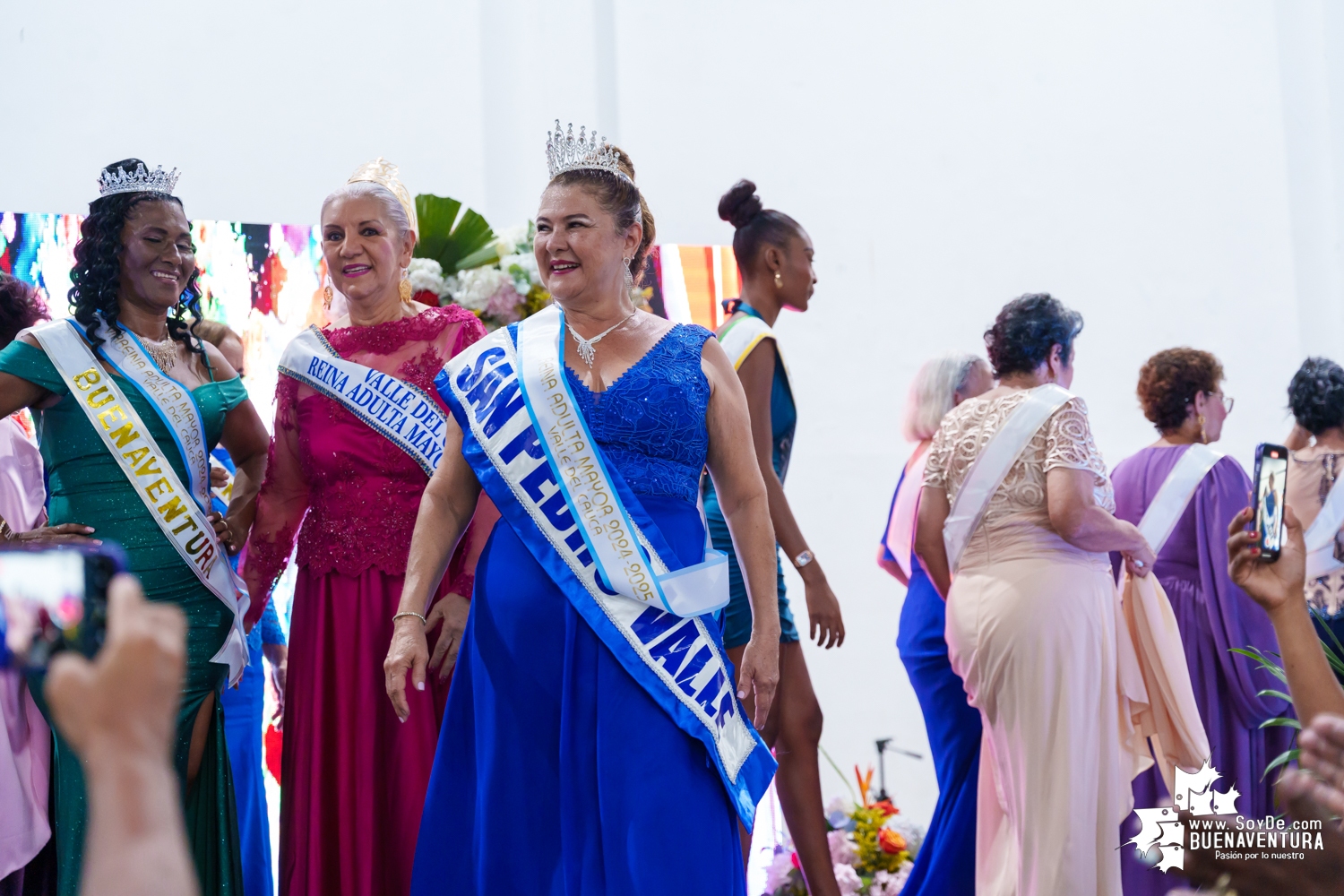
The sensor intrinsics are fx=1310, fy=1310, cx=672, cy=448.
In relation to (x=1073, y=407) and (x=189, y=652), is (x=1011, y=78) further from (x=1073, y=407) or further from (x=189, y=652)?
(x=189, y=652)

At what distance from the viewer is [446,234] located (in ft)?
11.5

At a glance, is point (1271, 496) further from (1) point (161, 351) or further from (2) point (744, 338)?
(1) point (161, 351)

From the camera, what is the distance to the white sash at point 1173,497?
13.0ft

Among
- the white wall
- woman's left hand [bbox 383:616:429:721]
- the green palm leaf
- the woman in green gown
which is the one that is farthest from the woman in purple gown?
the woman in green gown

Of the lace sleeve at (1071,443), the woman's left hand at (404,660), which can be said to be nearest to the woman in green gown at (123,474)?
the woman's left hand at (404,660)

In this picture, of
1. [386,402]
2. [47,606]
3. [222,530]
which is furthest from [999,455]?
[47,606]

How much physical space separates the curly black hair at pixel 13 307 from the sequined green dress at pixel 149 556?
25.4 inches

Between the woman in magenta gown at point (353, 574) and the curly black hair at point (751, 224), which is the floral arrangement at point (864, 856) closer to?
the woman in magenta gown at point (353, 574)

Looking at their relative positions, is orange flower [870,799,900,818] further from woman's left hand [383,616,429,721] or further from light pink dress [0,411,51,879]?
light pink dress [0,411,51,879]

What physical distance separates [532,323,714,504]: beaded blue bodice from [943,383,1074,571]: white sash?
119cm

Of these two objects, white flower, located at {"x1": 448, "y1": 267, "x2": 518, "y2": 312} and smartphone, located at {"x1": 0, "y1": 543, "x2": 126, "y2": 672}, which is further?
white flower, located at {"x1": 448, "y1": 267, "x2": 518, "y2": 312}

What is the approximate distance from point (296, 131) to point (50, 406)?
8.14 ft

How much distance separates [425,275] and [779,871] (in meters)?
1.77

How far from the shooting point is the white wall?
15.9 ft
